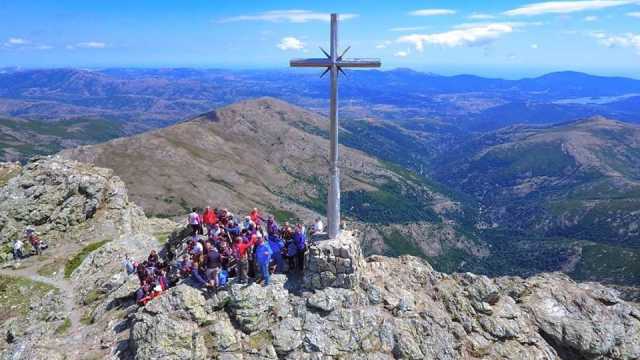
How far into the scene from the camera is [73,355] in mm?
29531

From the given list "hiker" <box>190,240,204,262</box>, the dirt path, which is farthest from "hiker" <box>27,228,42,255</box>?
"hiker" <box>190,240,204,262</box>

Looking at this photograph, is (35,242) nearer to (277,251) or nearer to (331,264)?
(277,251)

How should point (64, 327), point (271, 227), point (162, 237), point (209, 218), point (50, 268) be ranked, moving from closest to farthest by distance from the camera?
point (271, 227) → point (64, 327) → point (209, 218) → point (50, 268) → point (162, 237)

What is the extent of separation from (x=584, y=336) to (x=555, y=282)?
21.2 feet

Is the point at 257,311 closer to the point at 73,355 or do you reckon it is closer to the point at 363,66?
the point at 73,355

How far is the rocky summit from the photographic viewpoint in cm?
2792

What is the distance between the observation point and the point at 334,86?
2969cm

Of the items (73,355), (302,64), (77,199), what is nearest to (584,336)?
(302,64)

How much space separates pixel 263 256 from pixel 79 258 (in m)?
30.9

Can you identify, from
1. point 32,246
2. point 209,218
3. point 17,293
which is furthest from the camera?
point 32,246

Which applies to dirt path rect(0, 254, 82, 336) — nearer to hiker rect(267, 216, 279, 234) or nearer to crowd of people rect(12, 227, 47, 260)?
crowd of people rect(12, 227, 47, 260)

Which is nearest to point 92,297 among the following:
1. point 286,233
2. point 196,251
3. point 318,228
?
point 196,251

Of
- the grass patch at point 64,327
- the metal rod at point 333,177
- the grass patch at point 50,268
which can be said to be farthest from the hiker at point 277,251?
the grass patch at point 50,268

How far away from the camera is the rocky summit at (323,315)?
27922mm
